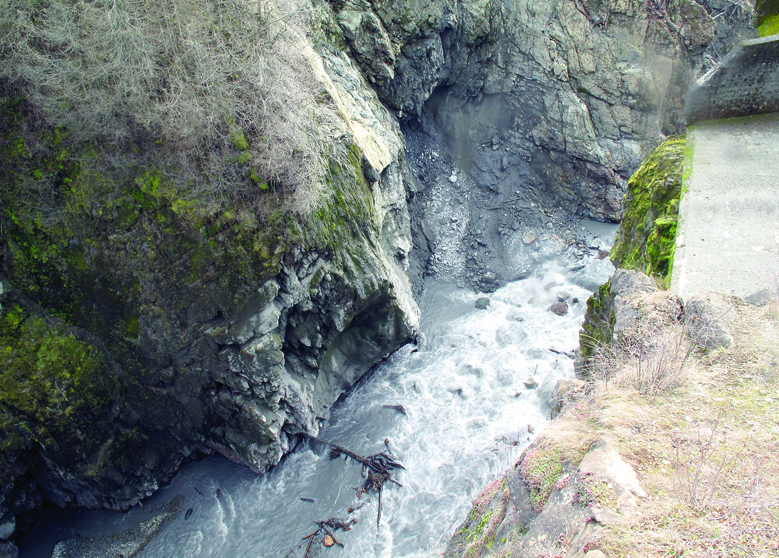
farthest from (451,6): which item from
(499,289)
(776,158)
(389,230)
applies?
(776,158)

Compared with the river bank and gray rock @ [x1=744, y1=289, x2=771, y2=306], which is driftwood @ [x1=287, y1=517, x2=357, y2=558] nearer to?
the river bank

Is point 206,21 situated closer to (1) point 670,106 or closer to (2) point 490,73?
(2) point 490,73

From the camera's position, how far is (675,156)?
6848 mm

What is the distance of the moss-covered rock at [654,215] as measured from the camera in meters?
5.90

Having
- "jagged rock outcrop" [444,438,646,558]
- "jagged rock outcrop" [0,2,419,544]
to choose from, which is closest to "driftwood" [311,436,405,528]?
"jagged rock outcrop" [0,2,419,544]

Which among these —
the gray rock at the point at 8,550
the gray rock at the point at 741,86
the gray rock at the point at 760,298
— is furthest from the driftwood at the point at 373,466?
the gray rock at the point at 741,86

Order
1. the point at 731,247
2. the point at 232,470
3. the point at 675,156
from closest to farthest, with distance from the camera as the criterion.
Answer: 1. the point at 731,247
2. the point at 675,156
3. the point at 232,470

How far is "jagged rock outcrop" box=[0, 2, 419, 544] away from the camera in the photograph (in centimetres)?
746

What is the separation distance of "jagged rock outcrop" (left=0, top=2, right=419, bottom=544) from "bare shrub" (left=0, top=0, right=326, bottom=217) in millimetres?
280

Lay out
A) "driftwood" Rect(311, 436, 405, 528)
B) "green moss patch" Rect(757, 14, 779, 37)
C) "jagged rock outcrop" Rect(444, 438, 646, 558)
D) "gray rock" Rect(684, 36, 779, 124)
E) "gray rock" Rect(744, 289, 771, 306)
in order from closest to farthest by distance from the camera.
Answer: "jagged rock outcrop" Rect(444, 438, 646, 558) < "gray rock" Rect(744, 289, 771, 306) < "gray rock" Rect(684, 36, 779, 124) < "green moss patch" Rect(757, 14, 779, 37) < "driftwood" Rect(311, 436, 405, 528)

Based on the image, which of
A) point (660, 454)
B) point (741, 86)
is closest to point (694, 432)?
point (660, 454)

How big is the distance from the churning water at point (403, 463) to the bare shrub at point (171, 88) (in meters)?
4.89

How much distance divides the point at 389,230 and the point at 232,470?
598 centimetres

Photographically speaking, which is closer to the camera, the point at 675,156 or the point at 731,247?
the point at 731,247
